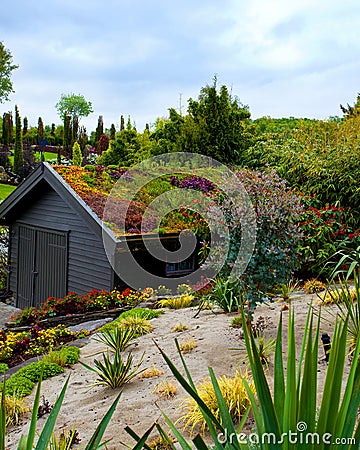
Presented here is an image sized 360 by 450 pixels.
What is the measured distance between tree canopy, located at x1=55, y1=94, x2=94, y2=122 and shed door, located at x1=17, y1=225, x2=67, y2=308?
41525 millimetres

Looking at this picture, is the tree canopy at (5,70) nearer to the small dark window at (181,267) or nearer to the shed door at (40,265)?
the shed door at (40,265)

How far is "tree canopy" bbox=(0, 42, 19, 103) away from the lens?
110 feet

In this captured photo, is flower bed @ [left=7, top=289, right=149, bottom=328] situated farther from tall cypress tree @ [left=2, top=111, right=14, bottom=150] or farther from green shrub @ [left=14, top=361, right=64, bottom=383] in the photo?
tall cypress tree @ [left=2, top=111, right=14, bottom=150]

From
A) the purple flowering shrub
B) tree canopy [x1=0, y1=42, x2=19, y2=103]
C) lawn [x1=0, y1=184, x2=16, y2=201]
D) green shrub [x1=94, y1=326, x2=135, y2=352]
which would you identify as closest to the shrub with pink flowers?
the purple flowering shrub

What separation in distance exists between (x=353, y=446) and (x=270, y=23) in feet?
36.9

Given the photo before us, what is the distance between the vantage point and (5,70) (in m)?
34.2

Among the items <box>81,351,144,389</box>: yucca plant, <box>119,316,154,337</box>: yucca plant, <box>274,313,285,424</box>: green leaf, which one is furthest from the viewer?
<box>119,316,154,337</box>: yucca plant

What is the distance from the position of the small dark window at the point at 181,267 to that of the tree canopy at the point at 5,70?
29.8 meters

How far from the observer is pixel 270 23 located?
11.1m

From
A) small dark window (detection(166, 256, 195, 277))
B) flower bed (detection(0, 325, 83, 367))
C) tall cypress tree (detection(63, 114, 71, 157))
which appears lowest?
flower bed (detection(0, 325, 83, 367))

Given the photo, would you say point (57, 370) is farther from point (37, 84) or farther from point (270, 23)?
point (37, 84)

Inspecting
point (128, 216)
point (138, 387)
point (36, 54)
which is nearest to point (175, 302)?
point (128, 216)

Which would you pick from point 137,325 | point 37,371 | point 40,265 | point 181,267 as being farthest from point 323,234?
point 40,265

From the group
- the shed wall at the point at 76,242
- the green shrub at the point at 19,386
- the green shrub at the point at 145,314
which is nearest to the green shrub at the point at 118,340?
the green shrub at the point at 19,386
